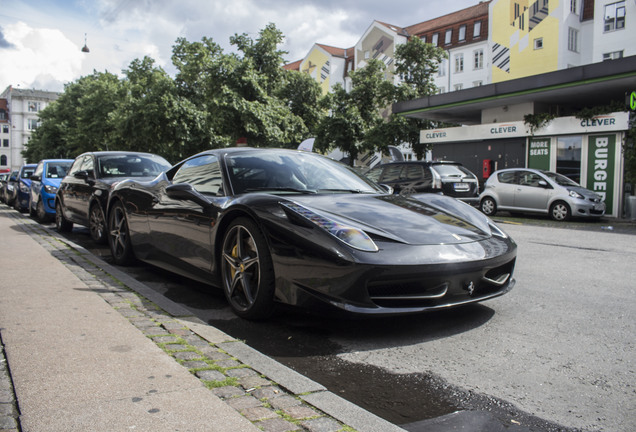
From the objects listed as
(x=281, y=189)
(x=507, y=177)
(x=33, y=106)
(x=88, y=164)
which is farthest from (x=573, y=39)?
(x=33, y=106)

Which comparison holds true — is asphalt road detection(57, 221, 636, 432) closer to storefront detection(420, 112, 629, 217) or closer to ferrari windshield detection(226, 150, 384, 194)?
ferrari windshield detection(226, 150, 384, 194)

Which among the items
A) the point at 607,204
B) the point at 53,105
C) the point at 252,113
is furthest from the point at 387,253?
the point at 53,105

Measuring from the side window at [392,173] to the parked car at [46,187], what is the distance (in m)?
8.53

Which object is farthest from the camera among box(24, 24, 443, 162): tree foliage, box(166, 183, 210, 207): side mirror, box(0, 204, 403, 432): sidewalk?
box(24, 24, 443, 162): tree foliage

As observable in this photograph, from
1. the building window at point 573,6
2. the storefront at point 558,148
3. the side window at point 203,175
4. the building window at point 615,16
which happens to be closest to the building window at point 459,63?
the building window at point 573,6

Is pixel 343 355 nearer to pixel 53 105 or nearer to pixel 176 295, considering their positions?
pixel 176 295

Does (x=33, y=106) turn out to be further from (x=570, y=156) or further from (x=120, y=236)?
(x=120, y=236)

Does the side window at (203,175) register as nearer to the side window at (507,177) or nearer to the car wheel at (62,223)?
the car wheel at (62,223)

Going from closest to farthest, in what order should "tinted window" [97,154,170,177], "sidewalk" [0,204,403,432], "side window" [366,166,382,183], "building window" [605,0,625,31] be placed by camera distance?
"sidewalk" [0,204,403,432] < "tinted window" [97,154,170,177] < "side window" [366,166,382,183] < "building window" [605,0,625,31]

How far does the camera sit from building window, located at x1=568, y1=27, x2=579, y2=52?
39.9 m

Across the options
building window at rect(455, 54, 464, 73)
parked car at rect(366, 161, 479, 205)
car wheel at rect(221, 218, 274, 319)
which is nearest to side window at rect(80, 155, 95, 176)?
car wheel at rect(221, 218, 274, 319)

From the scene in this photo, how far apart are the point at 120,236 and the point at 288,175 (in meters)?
2.83

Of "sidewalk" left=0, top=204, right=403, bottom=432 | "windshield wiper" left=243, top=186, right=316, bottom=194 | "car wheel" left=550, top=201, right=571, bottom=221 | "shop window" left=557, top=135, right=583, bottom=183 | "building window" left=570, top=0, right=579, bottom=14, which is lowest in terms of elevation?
"sidewalk" left=0, top=204, right=403, bottom=432

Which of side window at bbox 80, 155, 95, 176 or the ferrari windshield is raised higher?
side window at bbox 80, 155, 95, 176
